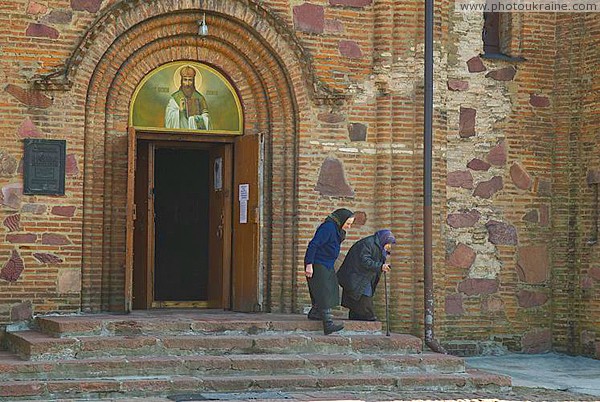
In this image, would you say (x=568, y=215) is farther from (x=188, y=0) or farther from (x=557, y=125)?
(x=188, y=0)

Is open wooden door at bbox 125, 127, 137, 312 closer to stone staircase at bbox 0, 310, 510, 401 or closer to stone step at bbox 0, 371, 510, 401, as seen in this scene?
stone staircase at bbox 0, 310, 510, 401

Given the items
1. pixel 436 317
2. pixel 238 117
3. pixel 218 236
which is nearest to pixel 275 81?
pixel 238 117

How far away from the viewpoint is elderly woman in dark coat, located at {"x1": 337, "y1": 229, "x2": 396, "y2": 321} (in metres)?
13.7

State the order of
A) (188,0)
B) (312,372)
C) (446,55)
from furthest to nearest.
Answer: (446,55) → (188,0) → (312,372)

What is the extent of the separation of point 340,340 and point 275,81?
4.00 meters

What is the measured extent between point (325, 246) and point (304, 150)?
7.28ft

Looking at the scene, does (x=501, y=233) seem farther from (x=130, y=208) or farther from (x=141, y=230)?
(x=130, y=208)

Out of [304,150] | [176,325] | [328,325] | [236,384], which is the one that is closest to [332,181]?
[304,150]

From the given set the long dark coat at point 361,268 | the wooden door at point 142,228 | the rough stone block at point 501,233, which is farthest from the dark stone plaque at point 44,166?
the rough stone block at point 501,233

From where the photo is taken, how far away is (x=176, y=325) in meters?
12.9

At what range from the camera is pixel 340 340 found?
13.1m

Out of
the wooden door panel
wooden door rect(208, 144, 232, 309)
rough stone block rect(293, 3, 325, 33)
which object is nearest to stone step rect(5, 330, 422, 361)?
the wooden door panel

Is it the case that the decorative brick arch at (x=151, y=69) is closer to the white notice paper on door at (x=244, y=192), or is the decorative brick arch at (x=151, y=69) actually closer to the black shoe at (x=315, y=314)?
the white notice paper on door at (x=244, y=192)

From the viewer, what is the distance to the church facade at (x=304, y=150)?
46.1ft
